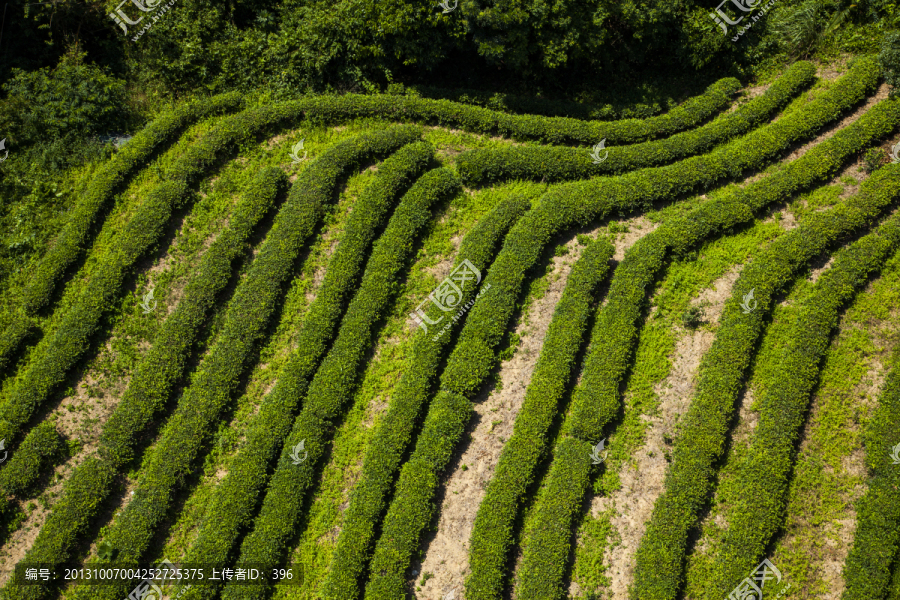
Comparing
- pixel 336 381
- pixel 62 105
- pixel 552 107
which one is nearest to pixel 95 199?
pixel 62 105

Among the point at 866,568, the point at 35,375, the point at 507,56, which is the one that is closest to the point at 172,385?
the point at 35,375

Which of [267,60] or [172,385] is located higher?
[267,60]

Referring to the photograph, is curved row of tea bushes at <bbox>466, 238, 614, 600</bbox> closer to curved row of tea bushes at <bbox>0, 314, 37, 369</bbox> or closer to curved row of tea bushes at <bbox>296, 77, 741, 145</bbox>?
curved row of tea bushes at <bbox>296, 77, 741, 145</bbox>

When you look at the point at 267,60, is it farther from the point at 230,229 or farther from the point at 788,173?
the point at 788,173

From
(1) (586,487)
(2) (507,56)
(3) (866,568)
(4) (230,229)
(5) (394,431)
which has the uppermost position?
(2) (507,56)

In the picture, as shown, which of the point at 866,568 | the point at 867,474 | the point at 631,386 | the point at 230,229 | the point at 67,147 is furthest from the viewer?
the point at 67,147

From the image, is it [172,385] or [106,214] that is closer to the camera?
[172,385]

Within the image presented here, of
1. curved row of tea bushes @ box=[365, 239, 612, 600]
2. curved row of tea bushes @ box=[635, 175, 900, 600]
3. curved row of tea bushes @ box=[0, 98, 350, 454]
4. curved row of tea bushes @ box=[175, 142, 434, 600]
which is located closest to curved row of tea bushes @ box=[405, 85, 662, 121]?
curved row of tea bushes @ box=[175, 142, 434, 600]
